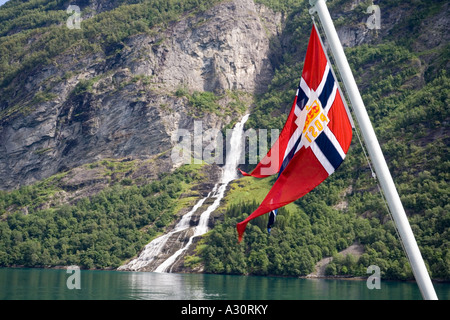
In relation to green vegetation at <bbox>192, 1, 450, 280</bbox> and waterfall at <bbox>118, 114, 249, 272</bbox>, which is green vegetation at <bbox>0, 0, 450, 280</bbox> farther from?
waterfall at <bbox>118, 114, 249, 272</bbox>

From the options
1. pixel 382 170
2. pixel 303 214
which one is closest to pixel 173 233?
pixel 303 214

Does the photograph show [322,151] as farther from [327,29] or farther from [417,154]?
[417,154]

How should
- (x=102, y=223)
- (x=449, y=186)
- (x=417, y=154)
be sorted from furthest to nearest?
(x=102, y=223), (x=417, y=154), (x=449, y=186)

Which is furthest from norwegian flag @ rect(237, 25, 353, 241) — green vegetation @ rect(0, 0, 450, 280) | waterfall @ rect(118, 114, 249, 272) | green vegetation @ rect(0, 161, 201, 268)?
green vegetation @ rect(0, 161, 201, 268)

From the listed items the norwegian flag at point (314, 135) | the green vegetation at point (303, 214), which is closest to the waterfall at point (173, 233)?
the green vegetation at point (303, 214)

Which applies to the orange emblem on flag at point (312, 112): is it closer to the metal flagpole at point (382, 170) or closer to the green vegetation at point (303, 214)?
the metal flagpole at point (382, 170)
